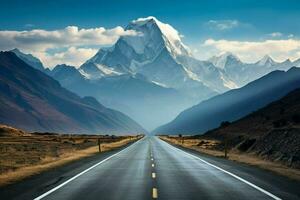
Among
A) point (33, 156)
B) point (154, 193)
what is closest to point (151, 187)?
point (154, 193)

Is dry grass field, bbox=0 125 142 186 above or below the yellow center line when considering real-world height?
above

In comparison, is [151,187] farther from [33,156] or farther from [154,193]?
[33,156]

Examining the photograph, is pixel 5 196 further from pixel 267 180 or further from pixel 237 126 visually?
pixel 237 126

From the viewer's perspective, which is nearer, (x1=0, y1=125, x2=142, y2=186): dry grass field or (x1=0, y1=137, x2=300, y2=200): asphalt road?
(x1=0, y1=137, x2=300, y2=200): asphalt road

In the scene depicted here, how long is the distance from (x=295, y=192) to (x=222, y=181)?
15.7ft

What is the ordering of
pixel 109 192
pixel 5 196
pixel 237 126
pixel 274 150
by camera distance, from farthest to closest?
pixel 237 126 < pixel 274 150 < pixel 109 192 < pixel 5 196

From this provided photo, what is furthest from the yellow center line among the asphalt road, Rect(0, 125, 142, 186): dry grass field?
Rect(0, 125, 142, 186): dry grass field

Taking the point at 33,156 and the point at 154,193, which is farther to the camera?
the point at 33,156

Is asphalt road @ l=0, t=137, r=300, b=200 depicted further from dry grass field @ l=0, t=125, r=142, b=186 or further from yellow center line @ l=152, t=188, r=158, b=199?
dry grass field @ l=0, t=125, r=142, b=186

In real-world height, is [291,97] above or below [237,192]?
above

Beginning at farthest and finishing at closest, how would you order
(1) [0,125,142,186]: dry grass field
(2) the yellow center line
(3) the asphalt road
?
(1) [0,125,142,186]: dry grass field < (3) the asphalt road < (2) the yellow center line

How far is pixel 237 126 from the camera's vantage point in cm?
13325

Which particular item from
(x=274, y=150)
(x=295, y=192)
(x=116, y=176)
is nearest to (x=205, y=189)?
(x=295, y=192)

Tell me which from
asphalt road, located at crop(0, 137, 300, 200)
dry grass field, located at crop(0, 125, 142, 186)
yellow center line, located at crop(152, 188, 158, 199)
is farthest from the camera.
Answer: dry grass field, located at crop(0, 125, 142, 186)
